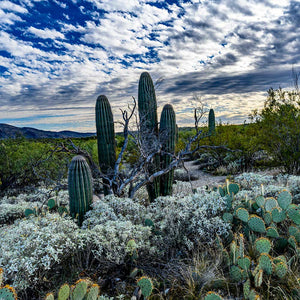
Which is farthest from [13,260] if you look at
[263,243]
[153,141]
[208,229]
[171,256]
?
[153,141]

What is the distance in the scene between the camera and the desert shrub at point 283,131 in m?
8.91

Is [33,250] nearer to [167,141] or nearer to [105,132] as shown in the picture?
[105,132]

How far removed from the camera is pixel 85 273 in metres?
3.51

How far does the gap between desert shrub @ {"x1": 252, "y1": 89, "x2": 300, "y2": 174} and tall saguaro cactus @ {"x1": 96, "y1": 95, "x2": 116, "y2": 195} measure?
606 cm

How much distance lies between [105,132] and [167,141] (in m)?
1.99

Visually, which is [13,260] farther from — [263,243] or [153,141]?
[153,141]

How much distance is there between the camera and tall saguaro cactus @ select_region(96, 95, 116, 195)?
23.3ft

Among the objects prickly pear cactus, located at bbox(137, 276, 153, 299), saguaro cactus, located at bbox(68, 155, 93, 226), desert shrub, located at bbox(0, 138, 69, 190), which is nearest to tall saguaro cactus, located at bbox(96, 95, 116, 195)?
saguaro cactus, located at bbox(68, 155, 93, 226)

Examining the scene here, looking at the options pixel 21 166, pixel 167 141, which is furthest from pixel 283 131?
pixel 21 166

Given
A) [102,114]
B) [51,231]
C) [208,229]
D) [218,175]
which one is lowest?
[218,175]

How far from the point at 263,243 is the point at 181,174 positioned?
30.9 ft

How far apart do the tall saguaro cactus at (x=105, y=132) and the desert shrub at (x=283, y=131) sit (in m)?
6.06

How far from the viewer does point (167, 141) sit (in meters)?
7.81

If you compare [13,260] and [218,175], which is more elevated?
[13,260]
